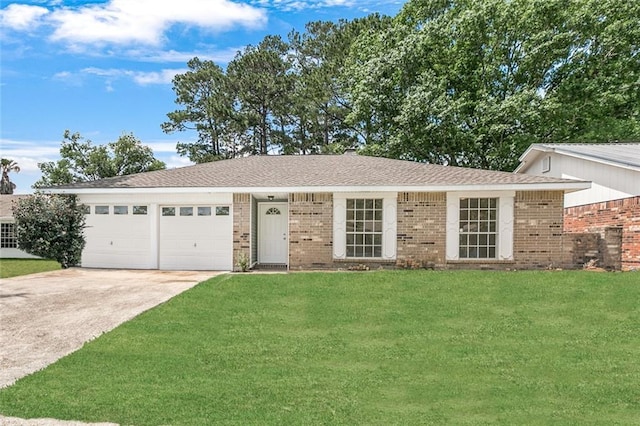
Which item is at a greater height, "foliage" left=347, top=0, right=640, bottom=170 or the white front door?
"foliage" left=347, top=0, right=640, bottom=170

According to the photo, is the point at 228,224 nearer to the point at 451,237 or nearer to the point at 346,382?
the point at 451,237

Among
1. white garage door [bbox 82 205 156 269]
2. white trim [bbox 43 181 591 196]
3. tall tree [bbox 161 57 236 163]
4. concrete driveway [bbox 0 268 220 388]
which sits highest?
tall tree [bbox 161 57 236 163]

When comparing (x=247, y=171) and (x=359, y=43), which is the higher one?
(x=359, y=43)

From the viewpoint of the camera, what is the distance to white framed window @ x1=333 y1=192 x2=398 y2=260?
13469 millimetres

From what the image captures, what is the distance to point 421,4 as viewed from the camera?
2691cm

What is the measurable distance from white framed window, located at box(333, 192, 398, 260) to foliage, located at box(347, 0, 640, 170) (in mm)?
11758

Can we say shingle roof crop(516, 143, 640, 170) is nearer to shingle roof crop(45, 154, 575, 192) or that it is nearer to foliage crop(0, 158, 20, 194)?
shingle roof crop(45, 154, 575, 192)

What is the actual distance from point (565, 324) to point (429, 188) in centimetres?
643

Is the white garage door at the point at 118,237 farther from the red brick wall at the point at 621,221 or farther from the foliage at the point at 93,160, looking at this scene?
A: the foliage at the point at 93,160

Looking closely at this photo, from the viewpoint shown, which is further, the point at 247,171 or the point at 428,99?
the point at 428,99

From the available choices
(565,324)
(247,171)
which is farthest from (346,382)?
(247,171)

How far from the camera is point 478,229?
13.4 m

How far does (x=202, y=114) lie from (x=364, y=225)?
2376 cm

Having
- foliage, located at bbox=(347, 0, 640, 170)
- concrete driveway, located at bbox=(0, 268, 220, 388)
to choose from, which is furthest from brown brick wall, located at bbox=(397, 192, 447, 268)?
foliage, located at bbox=(347, 0, 640, 170)
